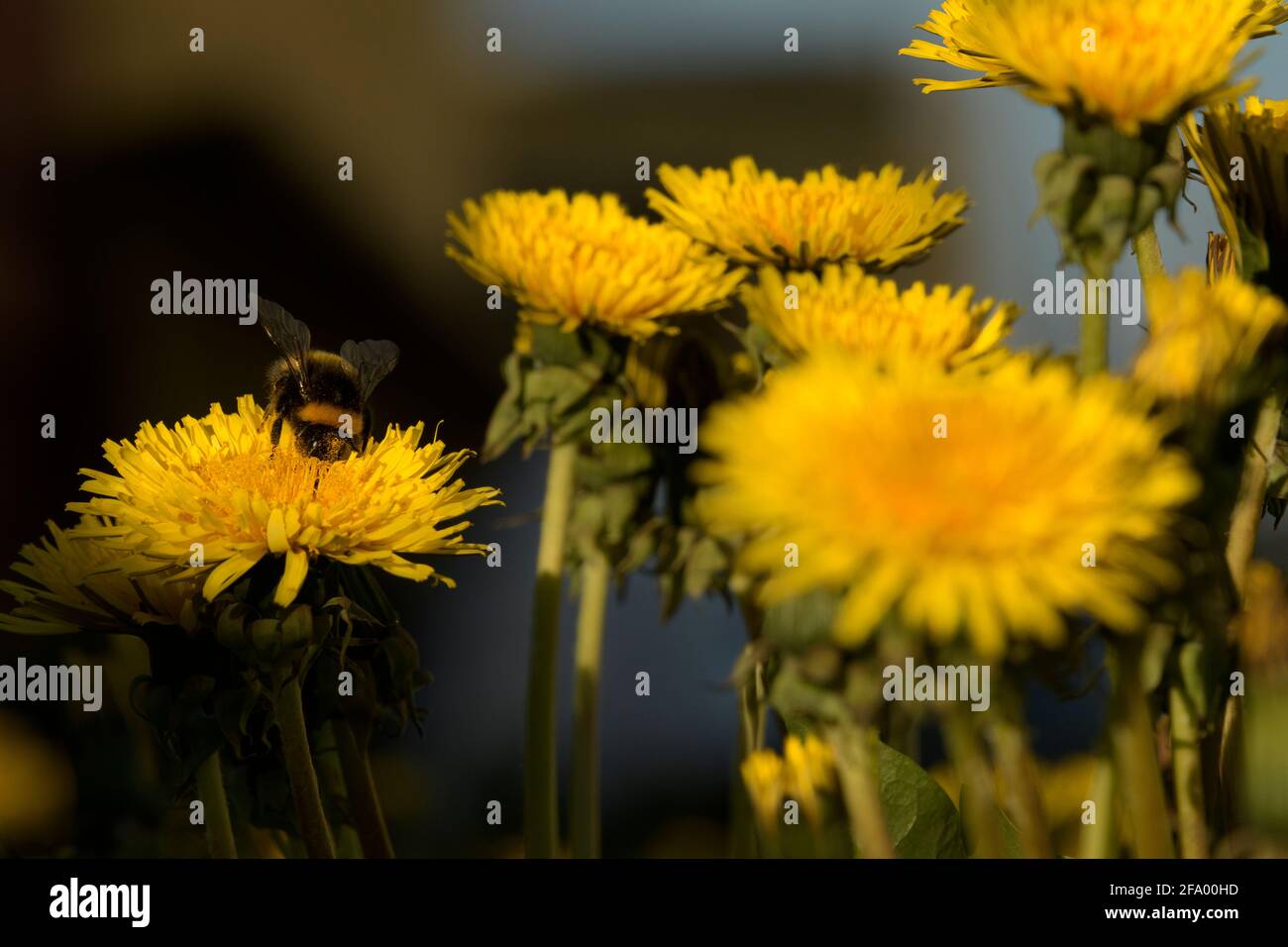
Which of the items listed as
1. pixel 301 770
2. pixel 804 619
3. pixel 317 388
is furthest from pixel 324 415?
pixel 804 619

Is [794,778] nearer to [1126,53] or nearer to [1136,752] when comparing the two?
[1136,752]

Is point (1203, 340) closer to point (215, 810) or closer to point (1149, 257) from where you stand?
point (1149, 257)

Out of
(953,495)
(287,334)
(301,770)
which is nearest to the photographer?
(953,495)

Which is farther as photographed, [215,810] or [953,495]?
[215,810]

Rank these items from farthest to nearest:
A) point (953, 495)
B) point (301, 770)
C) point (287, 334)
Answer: point (287, 334), point (301, 770), point (953, 495)

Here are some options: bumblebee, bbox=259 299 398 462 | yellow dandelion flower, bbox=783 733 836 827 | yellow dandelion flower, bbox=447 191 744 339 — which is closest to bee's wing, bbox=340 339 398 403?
bumblebee, bbox=259 299 398 462

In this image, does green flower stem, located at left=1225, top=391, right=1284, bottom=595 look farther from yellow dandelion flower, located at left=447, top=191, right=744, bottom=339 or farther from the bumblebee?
the bumblebee

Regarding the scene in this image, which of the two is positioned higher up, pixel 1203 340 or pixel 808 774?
pixel 1203 340
